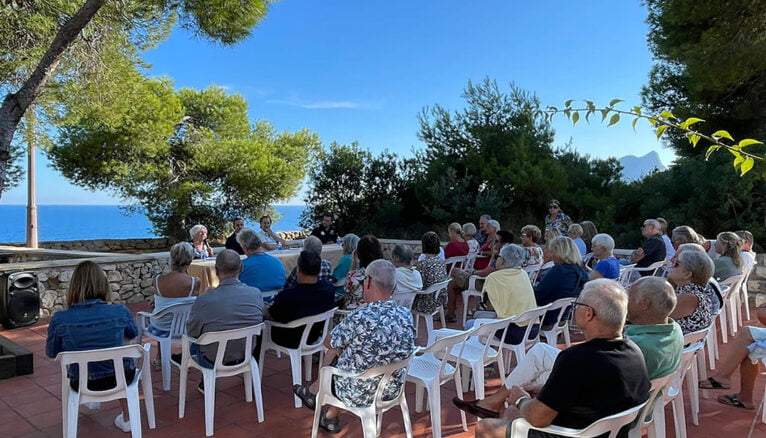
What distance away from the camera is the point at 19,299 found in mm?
5359

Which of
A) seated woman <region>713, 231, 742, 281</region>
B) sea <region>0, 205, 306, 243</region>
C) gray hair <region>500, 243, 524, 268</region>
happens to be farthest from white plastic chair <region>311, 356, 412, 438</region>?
sea <region>0, 205, 306, 243</region>

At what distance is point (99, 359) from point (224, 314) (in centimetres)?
72

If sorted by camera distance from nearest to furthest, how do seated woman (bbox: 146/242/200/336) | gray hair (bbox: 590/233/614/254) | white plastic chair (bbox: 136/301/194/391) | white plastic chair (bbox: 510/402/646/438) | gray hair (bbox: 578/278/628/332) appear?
white plastic chair (bbox: 510/402/646/438), gray hair (bbox: 578/278/628/332), white plastic chair (bbox: 136/301/194/391), seated woman (bbox: 146/242/200/336), gray hair (bbox: 590/233/614/254)

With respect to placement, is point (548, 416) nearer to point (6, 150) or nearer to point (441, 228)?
point (6, 150)

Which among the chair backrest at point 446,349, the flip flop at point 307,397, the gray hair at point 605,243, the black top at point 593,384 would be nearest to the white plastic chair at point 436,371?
the chair backrest at point 446,349

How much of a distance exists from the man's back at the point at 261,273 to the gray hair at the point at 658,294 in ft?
9.35

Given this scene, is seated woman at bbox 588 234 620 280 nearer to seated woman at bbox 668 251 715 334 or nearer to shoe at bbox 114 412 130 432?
seated woman at bbox 668 251 715 334

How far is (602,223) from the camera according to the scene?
971 cm

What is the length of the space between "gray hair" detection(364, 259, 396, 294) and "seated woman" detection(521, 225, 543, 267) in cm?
333

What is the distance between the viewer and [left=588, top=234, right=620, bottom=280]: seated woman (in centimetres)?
425

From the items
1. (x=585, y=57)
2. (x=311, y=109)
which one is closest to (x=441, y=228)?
(x=585, y=57)

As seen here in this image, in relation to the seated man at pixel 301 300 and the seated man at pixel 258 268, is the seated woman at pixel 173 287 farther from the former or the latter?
the seated man at pixel 301 300

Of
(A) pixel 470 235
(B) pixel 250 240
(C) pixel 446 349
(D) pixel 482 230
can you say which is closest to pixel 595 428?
(C) pixel 446 349

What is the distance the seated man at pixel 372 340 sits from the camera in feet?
7.93
